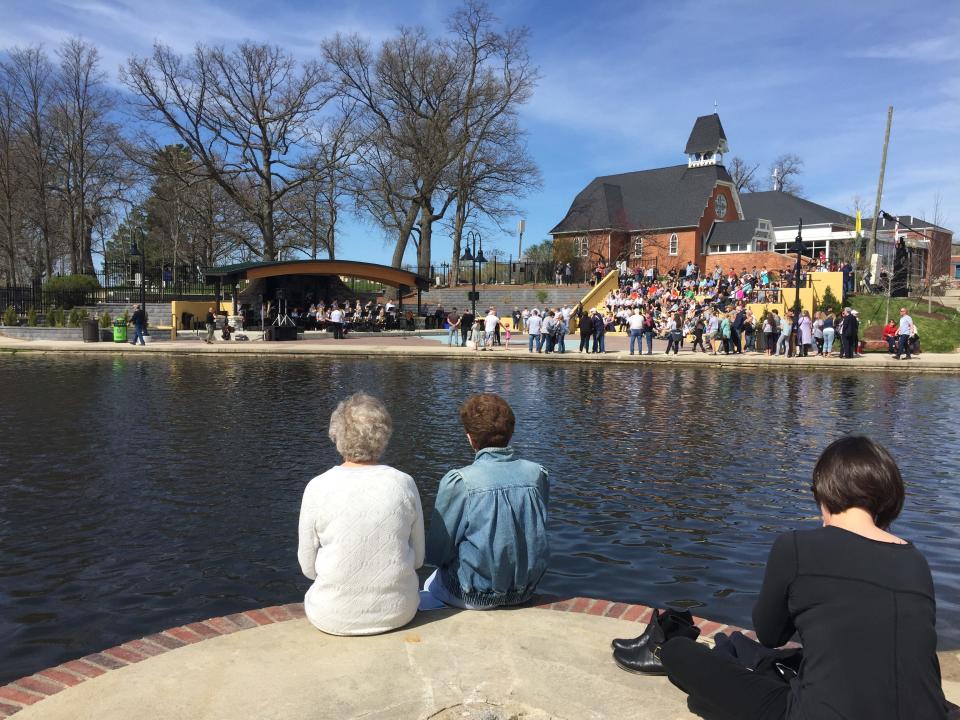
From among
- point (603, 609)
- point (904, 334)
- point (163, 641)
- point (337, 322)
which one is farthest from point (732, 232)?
point (163, 641)

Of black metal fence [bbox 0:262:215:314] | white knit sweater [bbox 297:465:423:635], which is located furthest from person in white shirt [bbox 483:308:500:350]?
white knit sweater [bbox 297:465:423:635]

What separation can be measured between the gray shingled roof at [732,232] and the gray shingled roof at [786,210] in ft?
17.9

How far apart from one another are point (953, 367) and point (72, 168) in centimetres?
5391

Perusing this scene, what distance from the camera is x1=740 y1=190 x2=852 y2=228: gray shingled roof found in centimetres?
6218

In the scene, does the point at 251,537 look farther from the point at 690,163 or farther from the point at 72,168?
the point at 690,163

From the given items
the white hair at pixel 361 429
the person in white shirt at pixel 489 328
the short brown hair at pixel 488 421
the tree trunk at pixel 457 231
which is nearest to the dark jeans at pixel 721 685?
the short brown hair at pixel 488 421

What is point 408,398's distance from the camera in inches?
638

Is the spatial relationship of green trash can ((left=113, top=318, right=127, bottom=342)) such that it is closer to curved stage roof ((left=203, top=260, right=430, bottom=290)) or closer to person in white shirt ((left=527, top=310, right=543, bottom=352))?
curved stage roof ((left=203, top=260, right=430, bottom=290))

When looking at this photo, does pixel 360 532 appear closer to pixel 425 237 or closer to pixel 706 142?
pixel 425 237

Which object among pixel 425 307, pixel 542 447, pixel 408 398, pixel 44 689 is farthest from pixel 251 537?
pixel 425 307

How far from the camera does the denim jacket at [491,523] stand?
4.08m

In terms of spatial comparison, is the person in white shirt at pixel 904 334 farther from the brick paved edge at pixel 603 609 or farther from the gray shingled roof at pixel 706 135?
the gray shingled roof at pixel 706 135

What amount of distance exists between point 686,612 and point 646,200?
64104 millimetres

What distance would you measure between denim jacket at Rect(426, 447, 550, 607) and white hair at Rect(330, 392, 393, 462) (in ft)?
1.55
